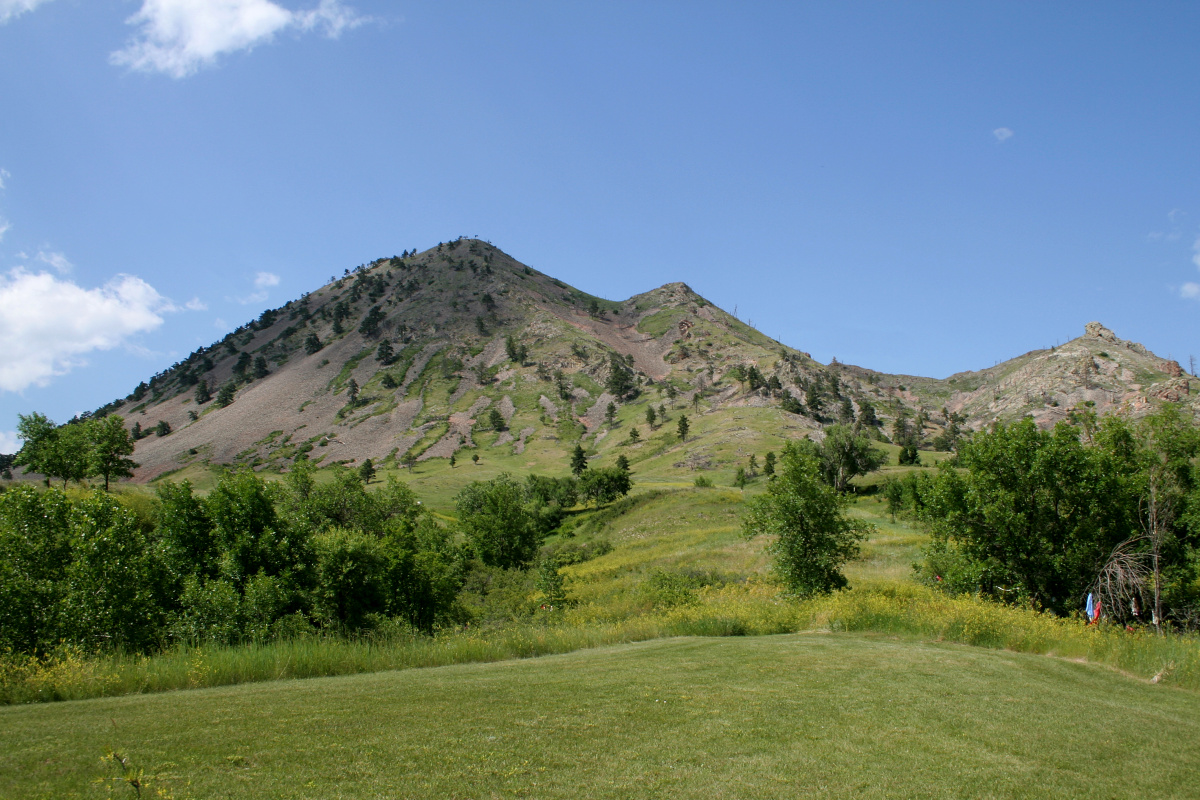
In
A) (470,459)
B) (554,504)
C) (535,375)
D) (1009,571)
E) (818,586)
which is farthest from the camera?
(535,375)

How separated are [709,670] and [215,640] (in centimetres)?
1430

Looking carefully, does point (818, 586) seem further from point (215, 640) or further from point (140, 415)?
point (140, 415)

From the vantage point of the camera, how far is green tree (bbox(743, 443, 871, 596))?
27.9 meters

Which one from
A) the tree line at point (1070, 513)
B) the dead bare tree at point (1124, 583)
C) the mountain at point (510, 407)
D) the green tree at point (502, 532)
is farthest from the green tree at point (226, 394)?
the dead bare tree at point (1124, 583)

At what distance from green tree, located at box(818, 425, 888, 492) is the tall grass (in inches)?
2856

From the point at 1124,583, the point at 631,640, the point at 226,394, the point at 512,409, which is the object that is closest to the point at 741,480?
the point at 1124,583

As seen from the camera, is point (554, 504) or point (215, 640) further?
point (554, 504)

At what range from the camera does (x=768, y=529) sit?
94.3ft

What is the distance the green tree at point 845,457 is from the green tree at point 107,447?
8554cm

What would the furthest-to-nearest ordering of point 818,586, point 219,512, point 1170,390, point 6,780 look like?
point 1170,390 → point 818,586 → point 219,512 → point 6,780

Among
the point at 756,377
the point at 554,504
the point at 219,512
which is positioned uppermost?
the point at 756,377

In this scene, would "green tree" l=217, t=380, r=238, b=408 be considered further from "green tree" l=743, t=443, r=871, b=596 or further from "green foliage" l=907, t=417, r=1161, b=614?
"green foliage" l=907, t=417, r=1161, b=614

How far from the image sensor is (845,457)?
3760 inches

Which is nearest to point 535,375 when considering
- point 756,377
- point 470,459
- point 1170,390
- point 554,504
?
point 470,459
